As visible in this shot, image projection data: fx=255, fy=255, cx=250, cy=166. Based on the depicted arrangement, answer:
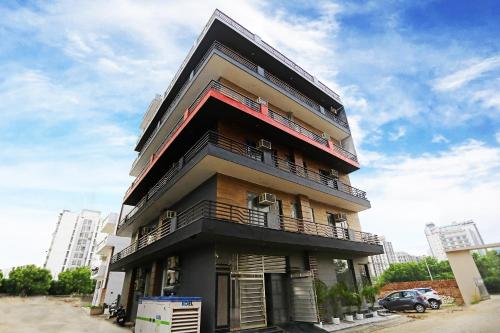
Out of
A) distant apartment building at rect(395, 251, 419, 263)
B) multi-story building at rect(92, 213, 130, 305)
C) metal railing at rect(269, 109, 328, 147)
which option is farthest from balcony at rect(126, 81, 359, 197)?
distant apartment building at rect(395, 251, 419, 263)

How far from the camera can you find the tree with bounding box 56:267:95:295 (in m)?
46.2

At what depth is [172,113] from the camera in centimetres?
1633

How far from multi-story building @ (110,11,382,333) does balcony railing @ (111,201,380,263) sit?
61mm

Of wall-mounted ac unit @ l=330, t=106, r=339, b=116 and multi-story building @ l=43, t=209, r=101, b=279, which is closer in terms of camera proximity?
wall-mounted ac unit @ l=330, t=106, r=339, b=116

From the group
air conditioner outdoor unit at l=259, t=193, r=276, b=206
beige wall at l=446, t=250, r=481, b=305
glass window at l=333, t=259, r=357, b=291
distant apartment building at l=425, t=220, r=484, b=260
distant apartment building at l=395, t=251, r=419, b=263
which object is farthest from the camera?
distant apartment building at l=395, t=251, r=419, b=263

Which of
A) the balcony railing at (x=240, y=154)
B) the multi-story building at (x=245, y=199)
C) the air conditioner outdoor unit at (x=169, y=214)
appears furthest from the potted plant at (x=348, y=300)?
the air conditioner outdoor unit at (x=169, y=214)

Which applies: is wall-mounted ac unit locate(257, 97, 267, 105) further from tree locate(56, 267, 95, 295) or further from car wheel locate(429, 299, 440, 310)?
tree locate(56, 267, 95, 295)

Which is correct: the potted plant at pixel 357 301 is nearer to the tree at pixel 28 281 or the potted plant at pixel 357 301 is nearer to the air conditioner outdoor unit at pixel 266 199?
the air conditioner outdoor unit at pixel 266 199

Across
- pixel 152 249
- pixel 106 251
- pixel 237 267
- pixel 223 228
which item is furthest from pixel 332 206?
pixel 106 251

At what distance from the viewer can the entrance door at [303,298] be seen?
35.0 ft

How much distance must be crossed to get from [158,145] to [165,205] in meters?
6.39

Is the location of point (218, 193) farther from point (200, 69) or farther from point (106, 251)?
point (106, 251)

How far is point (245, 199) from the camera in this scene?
11805 millimetres

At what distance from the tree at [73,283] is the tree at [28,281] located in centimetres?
183
